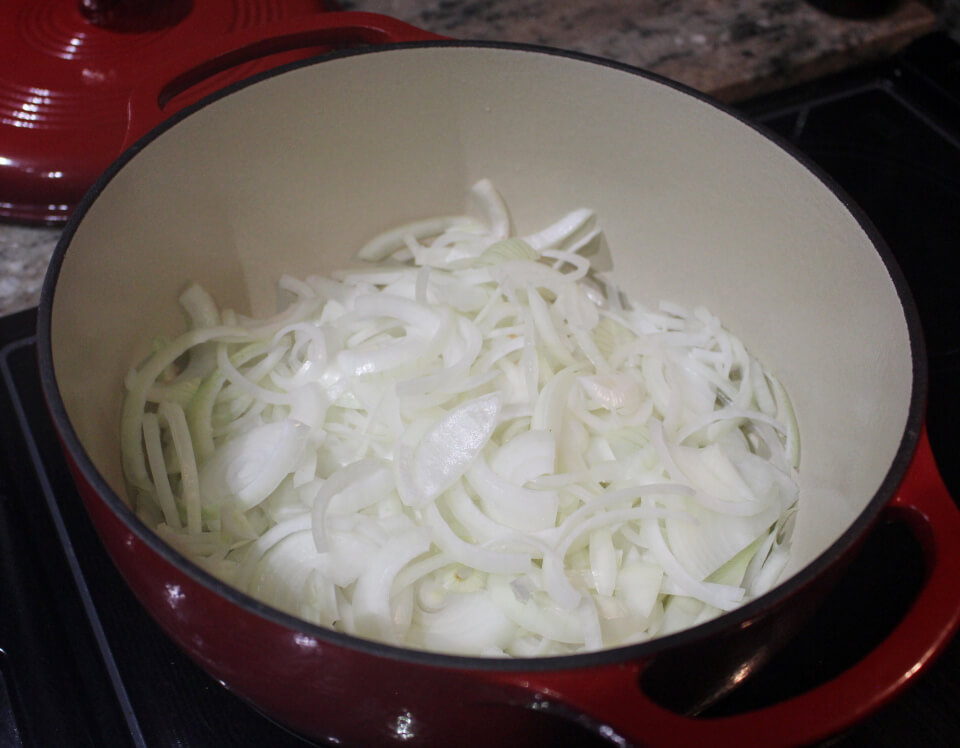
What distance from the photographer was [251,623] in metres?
0.49

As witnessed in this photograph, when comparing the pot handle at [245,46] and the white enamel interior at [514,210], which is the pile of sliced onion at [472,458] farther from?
the pot handle at [245,46]

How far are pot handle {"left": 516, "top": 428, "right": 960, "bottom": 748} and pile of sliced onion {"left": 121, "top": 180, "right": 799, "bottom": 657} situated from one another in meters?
0.24

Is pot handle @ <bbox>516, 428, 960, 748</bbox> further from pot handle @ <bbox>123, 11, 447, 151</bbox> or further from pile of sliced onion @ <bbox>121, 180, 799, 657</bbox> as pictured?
pot handle @ <bbox>123, 11, 447, 151</bbox>

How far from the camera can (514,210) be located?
1.06 metres

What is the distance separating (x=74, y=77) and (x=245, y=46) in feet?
0.96

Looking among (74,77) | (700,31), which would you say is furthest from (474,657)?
(700,31)

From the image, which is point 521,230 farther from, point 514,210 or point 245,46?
point 245,46

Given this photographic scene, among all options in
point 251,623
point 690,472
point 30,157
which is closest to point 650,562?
point 690,472

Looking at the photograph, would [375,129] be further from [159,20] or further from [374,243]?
[159,20]

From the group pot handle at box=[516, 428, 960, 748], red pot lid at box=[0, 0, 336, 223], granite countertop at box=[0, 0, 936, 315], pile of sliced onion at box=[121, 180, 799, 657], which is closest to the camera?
pot handle at box=[516, 428, 960, 748]

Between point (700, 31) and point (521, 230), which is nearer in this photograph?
point (521, 230)

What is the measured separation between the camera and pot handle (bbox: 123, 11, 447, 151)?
0.83m

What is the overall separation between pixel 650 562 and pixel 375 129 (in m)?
0.56

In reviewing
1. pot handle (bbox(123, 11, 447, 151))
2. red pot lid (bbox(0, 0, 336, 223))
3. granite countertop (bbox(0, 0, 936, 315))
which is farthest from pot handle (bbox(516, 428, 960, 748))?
granite countertop (bbox(0, 0, 936, 315))
